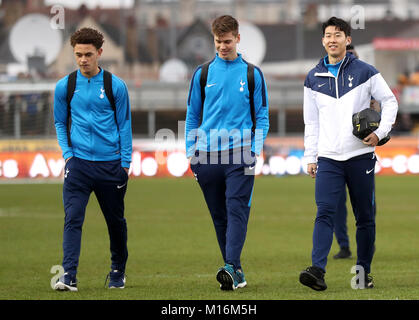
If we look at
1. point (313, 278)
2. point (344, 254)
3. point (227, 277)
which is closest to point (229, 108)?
point (227, 277)

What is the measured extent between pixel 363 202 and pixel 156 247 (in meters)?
5.54

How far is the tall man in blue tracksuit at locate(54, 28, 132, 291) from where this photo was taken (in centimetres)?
878

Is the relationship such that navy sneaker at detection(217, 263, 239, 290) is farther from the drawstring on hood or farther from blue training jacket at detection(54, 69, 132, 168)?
the drawstring on hood

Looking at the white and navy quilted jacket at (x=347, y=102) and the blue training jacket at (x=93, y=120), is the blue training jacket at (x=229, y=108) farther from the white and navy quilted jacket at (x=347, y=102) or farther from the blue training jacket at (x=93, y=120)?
the blue training jacket at (x=93, y=120)

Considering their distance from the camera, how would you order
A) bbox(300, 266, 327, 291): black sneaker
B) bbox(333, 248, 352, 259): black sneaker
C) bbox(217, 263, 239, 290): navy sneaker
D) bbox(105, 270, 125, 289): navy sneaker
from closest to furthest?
bbox(300, 266, 327, 291): black sneaker < bbox(217, 263, 239, 290): navy sneaker < bbox(105, 270, 125, 289): navy sneaker < bbox(333, 248, 352, 259): black sneaker

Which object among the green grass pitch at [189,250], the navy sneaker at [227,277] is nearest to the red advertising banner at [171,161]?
the green grass pitch at [189,250]

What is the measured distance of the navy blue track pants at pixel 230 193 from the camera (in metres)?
8.76

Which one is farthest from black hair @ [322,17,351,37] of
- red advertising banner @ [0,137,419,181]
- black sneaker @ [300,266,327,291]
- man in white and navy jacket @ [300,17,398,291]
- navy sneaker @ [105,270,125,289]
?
red advertising banner @ [0,137,419,181]

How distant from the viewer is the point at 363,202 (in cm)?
885

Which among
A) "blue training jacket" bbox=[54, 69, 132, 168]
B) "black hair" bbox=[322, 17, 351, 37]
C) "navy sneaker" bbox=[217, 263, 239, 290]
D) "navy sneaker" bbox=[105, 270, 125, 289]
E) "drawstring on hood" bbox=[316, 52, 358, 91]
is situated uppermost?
"black hair" bbox=[322, 17, 351, 37]

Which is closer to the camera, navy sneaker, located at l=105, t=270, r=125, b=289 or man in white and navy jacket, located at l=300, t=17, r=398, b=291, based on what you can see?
man in white and navy jacket, located at l=300, t=17, r=398, b=291

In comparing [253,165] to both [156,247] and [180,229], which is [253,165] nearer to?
[156,247]

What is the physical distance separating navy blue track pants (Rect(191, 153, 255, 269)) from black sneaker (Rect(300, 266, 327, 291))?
679 millimetres
